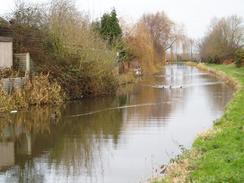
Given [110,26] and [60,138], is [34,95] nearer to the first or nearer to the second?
[60,138]

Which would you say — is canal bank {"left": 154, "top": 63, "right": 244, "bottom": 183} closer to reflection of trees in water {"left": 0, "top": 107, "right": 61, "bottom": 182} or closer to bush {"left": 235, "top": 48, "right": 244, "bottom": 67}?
reflection of trees in water {"left": 0, "top": 107, "right": 61, "bottom": 182}

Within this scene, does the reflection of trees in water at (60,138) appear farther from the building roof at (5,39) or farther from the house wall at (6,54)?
the building roof at (5,39)

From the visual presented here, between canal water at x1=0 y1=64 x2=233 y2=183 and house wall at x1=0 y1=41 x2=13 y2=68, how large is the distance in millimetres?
3569

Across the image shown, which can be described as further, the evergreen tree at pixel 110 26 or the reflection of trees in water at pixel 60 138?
the evergreen tree at pixel 110 26

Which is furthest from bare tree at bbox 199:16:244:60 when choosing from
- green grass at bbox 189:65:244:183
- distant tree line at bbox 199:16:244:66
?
green grass at bbox 189:65:244:183

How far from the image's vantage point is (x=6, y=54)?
946 inches

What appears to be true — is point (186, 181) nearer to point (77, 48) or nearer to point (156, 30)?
point (77, 48)

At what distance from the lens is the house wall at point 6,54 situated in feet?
78.0

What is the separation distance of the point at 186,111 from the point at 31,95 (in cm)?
767

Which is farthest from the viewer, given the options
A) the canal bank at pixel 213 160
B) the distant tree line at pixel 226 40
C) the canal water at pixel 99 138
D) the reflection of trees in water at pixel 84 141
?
the distant tree line at pixel 226 40

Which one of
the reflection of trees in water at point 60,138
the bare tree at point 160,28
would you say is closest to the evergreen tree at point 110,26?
the bare tree at point 160,28

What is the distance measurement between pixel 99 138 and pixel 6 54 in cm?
1096

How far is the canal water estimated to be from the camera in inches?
423

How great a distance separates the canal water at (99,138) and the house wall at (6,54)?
357 cm
